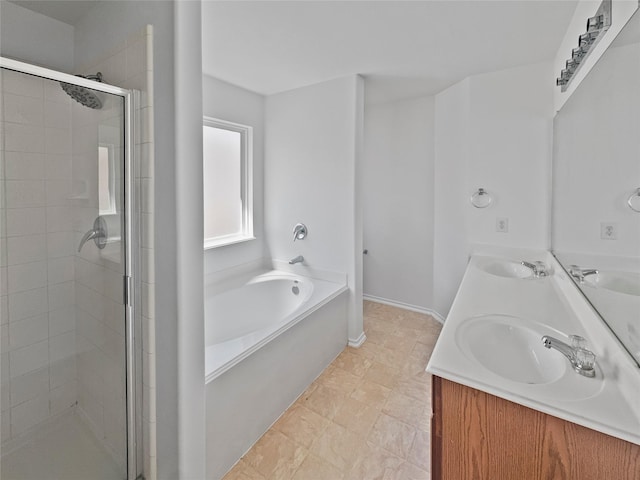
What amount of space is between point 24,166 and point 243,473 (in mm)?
1954

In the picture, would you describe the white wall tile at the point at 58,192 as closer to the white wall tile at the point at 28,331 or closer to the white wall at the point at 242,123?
the white wall tile at the point at 28,331

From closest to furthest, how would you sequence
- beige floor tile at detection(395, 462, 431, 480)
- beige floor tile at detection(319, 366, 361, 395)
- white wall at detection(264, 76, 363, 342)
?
beige floor tile at detection(395, 462, 431, 480) < beige floor tile at detection(319, 366, 361, 395) < white wall at detection(264, 76, 363, 342)

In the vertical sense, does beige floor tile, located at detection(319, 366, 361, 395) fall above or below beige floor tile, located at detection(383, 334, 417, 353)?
below

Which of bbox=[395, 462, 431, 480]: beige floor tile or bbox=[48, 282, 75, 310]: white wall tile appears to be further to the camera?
bbox=[48, 282, 75, 310]: white wall tile

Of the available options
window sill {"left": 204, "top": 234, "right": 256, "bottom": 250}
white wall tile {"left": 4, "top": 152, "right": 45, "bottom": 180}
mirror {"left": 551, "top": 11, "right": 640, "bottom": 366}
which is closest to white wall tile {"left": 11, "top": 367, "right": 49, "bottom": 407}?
white wall tile {"left": 4, "top": 152, "right": 45, "bottom": 180}

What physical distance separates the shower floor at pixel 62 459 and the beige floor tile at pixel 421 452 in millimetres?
1454

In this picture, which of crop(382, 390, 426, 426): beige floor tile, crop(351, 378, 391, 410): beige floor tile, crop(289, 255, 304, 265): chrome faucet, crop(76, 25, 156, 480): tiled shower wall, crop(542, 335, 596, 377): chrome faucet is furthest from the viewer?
crop(289, 255, 304, 265): chrome faucet

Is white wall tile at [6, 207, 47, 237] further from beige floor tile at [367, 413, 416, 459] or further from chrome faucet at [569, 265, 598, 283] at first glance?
chrome faucet at [569, 265, 598, 283]

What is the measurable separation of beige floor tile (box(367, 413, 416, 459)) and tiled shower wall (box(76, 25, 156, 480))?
1.15 meters

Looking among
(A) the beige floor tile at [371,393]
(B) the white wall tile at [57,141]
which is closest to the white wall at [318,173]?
(A) the beige floor tile at [371,393]

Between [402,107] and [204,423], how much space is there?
3.41 meters

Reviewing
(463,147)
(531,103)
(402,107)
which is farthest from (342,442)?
(402,107)

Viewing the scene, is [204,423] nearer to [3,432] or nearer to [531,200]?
[3,432]

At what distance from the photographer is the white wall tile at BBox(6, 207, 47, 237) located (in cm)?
151
